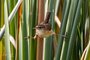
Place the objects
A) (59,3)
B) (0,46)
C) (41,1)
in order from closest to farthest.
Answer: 1. (41,1)
2. (59,3)
3. (0,46)

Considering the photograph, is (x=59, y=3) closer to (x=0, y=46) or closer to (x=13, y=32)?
(x=13, y=32)

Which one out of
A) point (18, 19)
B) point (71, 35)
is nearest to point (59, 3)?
point (18, 19)

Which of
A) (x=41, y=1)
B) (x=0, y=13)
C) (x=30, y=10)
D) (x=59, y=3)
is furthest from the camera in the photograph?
(x=0, y=13)

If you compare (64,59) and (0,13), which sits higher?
(0,13)

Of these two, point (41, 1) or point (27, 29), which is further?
point (27, 29)

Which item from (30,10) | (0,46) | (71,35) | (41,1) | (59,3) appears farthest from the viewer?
(0,46)

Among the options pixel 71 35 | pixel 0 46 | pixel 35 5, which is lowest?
pixel 0 46

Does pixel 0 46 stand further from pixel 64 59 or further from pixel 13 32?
pixel 64 59

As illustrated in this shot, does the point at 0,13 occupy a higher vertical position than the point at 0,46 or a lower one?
higher

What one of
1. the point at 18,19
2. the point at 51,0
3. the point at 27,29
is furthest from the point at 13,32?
the point at 51,0
